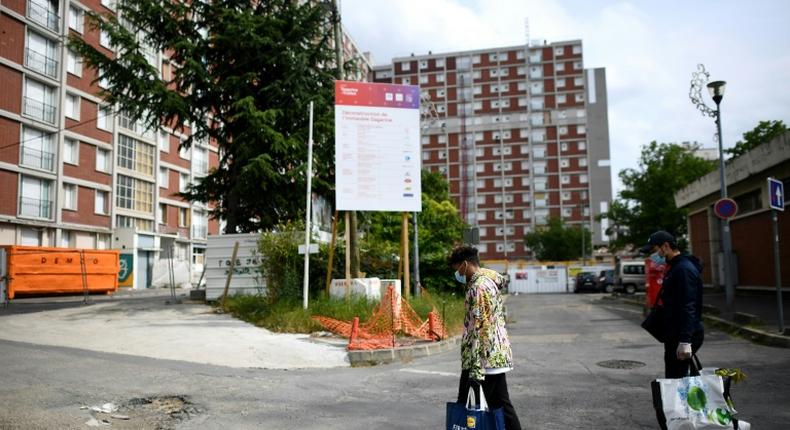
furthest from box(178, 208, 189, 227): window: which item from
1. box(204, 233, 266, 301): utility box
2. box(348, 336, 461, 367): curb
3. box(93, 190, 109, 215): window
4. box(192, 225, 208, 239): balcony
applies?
box(348, 336, 461, 367): curb

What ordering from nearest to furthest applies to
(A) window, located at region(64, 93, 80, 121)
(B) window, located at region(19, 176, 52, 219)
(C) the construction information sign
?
(C) the construction information sign, (B) window, located at region(19, 176, 52, 219), (A) window, located at region(64, 93, 80, 121)

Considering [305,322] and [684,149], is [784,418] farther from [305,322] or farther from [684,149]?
[684,149]

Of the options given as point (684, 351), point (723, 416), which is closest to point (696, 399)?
point (723, 416)

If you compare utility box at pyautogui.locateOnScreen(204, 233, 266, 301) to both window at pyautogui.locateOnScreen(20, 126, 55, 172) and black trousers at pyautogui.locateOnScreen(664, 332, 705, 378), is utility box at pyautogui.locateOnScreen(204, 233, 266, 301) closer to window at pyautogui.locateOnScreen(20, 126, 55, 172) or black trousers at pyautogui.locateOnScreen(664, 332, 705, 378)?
black trousers at pyautogui.locateOnScreen(664, 332, 705, 378)

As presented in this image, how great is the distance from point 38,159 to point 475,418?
35.3 metres

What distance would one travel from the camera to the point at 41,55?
3281cm

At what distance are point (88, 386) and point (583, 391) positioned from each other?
230 inches

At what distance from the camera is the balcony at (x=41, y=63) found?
31.8 metres

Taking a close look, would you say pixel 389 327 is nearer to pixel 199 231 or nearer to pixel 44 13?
pixel 44 13

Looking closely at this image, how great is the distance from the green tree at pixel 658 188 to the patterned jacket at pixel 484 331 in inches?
1679

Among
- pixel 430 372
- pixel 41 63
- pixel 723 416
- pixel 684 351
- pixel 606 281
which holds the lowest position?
pixel 606 281

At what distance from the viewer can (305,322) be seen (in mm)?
12359

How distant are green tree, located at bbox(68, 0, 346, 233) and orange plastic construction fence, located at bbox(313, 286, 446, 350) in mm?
6446

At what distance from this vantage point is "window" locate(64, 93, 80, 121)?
34763mm
